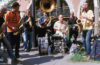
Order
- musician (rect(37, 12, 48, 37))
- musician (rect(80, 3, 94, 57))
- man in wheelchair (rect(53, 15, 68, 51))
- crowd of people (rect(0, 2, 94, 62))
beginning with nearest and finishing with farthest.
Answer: crowd of people (rect(0, 2, 94, 62))
musician (rect(80, 3, 94, 57))
man in wheelchair (rect(53, 15, 68, 51))
musician (rect(37, 12, 48, 37))

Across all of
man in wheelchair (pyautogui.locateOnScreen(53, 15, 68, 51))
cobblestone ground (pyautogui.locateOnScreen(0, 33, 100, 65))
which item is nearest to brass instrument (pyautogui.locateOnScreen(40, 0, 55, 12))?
man in wheelchair (pyautogui.locateOnScreen(53, 15, 68, 51))

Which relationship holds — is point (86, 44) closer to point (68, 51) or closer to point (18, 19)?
point (68, 51)

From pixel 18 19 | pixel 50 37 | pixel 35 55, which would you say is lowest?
pixel 35 55

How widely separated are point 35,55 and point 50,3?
234 cm

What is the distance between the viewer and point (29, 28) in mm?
9836

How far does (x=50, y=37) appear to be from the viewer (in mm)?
9562

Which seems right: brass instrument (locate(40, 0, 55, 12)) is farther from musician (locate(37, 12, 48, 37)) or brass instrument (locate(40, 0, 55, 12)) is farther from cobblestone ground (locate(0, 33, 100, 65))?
cobblestone ground (locate(0, 33, 100, 65))

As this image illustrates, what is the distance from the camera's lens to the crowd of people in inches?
300

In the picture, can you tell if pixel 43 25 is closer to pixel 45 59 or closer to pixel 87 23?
pixel 45 59

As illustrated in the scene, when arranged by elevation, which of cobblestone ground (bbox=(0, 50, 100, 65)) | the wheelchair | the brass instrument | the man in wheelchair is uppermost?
the brass instrument

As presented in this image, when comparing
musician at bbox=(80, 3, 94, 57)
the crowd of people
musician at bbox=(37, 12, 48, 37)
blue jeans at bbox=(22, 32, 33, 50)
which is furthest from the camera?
musician at bbox=(37, 12, 48, 37)

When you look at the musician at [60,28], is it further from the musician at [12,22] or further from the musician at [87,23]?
the musician at [12,22]

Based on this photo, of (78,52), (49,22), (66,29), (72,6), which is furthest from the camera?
(72,6)

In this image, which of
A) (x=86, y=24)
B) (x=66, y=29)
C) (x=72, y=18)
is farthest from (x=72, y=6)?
(x=86, y=24)
